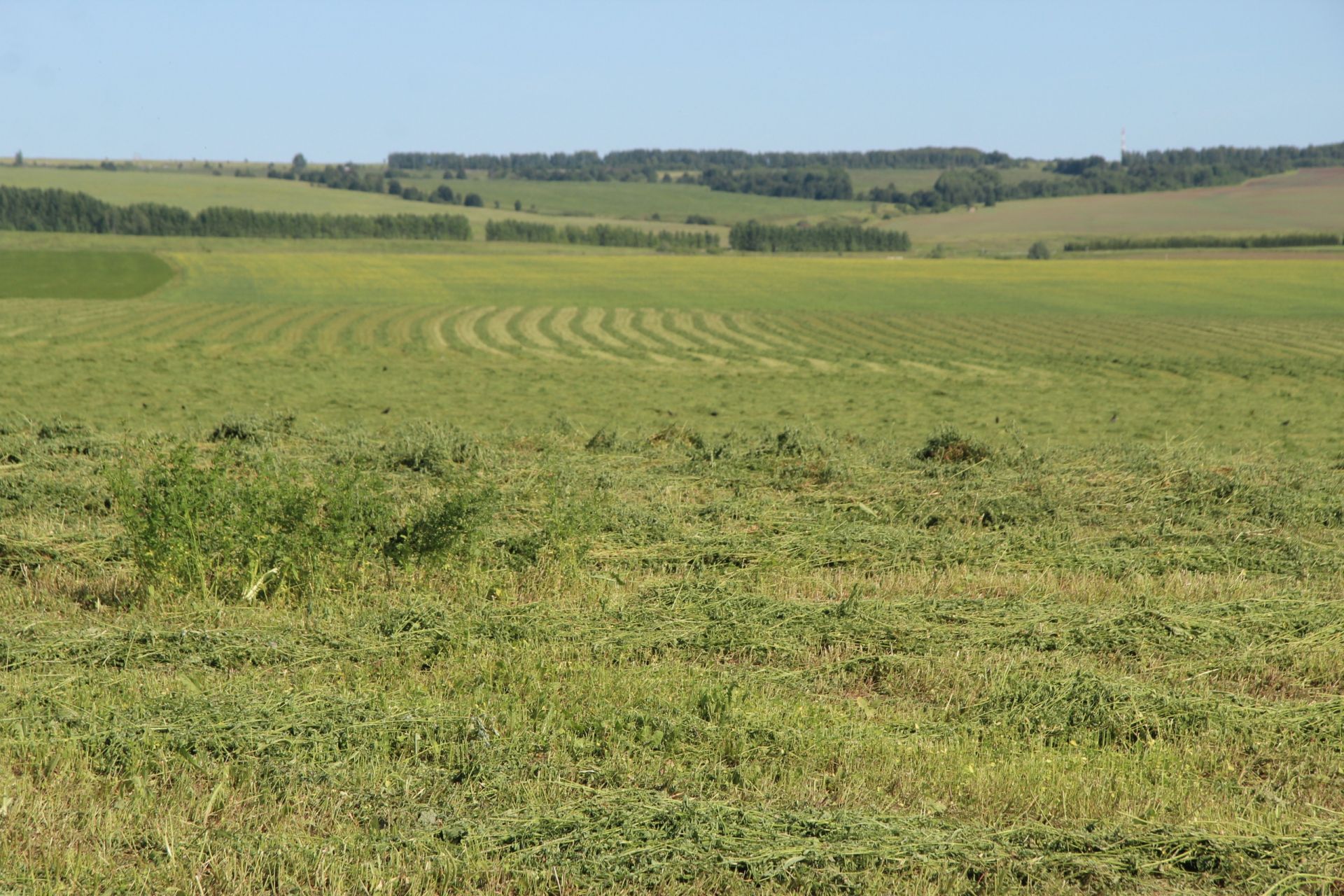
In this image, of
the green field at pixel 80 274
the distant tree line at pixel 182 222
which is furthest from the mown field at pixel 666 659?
the distant tree line at pixel 182 222

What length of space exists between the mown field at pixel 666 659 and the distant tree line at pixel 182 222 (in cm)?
10983

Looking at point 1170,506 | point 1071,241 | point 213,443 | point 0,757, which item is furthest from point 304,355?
point 1071,241

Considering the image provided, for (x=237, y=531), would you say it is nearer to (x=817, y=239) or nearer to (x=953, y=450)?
(x=953, y=450)

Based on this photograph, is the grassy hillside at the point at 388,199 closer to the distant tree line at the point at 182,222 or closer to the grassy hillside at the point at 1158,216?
the distant tree line at the point at 182,222

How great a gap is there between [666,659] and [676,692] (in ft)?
2.66

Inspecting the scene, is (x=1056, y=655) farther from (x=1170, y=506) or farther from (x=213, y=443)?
(x=213, y=443)

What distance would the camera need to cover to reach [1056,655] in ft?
25.1

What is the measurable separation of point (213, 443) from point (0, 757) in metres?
10.7

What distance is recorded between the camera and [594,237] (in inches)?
4904

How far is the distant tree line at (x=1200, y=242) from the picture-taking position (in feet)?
347

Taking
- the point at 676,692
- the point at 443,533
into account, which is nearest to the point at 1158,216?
the point at 443,533

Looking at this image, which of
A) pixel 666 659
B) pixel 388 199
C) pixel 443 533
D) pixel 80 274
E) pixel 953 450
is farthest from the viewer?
pixel 388 199

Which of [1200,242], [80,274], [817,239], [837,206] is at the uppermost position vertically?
[837,206]

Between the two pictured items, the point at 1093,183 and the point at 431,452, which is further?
the point at 1093,183
